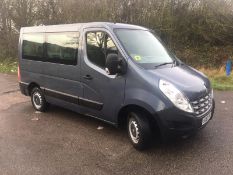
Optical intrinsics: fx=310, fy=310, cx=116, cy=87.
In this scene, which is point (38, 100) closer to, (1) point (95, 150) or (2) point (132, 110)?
(1) point (95, 150)

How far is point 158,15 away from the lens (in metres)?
16.0

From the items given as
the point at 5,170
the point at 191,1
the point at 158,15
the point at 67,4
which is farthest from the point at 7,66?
the point at 5,170

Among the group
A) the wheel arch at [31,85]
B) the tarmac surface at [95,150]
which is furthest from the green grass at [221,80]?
the wheel arch at [31,85]

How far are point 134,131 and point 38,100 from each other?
324 centimetres

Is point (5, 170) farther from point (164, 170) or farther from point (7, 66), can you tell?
point (7, 66)

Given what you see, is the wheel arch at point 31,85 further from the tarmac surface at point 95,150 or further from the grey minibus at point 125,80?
the tarmac surface at point 95,150

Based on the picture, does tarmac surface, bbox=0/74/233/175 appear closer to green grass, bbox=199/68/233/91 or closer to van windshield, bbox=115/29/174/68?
van windshield, bbox=115/29/174/68

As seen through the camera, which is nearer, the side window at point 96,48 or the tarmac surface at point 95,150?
the tarmac surface at point 95,150

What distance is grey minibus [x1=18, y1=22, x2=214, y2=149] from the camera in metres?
4.61

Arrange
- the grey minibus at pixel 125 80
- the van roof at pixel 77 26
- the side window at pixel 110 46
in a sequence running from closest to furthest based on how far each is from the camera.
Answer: the grey minibus at pixel 125 80 < the side window at pixel 110 46 < the van roof at pixel 77 26

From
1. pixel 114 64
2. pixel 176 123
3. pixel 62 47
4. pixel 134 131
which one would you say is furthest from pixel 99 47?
pixel 176 123

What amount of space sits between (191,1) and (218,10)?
145cm

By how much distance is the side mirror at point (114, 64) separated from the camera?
193 inches

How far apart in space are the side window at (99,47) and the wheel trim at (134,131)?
113 cm
